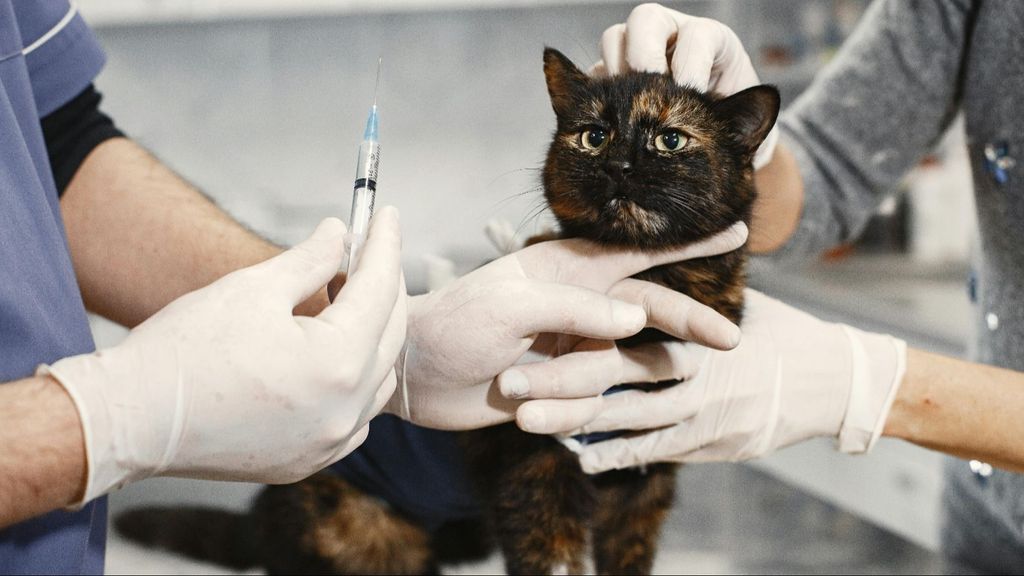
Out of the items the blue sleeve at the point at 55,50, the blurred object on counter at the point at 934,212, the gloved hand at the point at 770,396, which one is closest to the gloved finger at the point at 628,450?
the gloved hand at the point at 770,396

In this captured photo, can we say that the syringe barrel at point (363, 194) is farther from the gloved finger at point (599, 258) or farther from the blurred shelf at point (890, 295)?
the blurred shelf at point (890, 295)

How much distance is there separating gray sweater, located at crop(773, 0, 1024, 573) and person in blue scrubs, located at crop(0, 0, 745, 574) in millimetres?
568

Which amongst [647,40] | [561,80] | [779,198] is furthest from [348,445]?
[779,198]

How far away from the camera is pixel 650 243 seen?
0.92 metres

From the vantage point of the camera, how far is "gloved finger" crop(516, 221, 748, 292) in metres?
0.93

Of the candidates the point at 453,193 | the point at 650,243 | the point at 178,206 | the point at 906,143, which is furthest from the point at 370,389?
the point at 453,193

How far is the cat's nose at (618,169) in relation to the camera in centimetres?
86

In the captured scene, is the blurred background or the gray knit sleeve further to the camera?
the blurred background

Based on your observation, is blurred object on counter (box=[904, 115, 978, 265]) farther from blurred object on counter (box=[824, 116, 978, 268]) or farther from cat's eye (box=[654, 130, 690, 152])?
cat's eye (box=[654, 130, 690, 152])

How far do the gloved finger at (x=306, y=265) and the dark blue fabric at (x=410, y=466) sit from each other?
40cm

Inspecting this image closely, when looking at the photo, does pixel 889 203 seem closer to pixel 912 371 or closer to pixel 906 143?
pixel 906 143

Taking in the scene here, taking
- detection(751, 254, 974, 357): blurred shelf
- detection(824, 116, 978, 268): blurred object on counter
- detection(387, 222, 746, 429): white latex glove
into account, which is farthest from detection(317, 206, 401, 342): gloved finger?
detection(824, 116, 978, 268): blurred object on counter

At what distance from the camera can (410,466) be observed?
1.15 meters

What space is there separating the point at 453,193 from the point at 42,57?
82.0 inches
